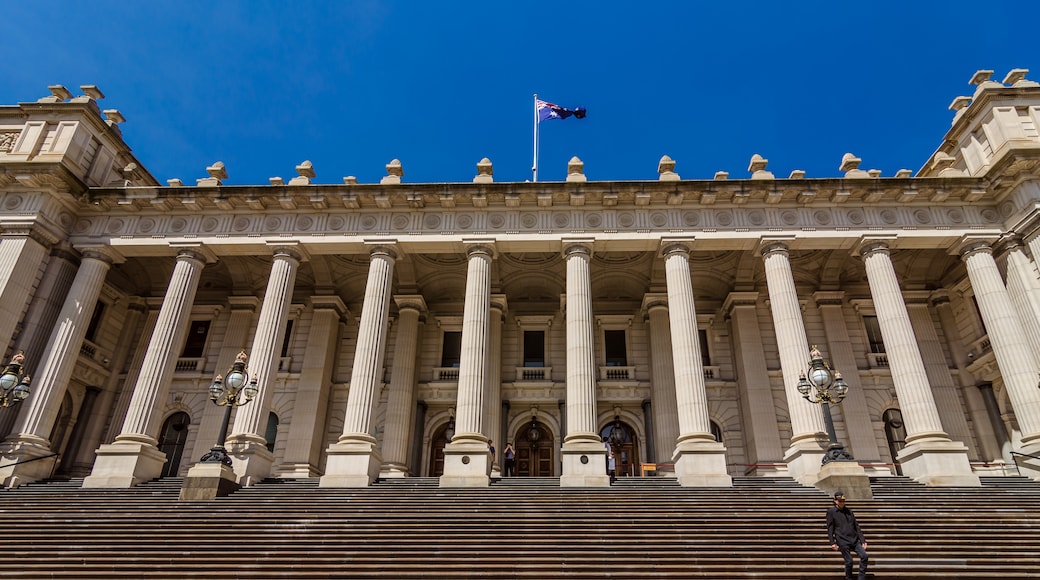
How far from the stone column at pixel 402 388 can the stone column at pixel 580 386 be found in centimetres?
762

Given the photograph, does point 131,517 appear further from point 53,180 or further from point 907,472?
point 907,472

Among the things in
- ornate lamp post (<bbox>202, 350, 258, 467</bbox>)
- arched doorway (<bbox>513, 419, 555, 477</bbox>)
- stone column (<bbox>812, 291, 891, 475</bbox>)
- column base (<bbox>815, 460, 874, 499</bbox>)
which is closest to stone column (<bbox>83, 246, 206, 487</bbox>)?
ornate lamp post (<bbox>202, 350, 258, 467</bbox>)

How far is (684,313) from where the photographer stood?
62.0ft

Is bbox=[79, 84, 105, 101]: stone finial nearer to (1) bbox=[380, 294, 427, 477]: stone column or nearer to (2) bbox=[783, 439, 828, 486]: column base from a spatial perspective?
(1) bbox=[380, 294, 427, 477]: stone column

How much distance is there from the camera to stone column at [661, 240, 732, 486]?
16216 millimetres

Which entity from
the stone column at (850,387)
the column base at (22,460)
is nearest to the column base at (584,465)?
the stone column at (850,387)

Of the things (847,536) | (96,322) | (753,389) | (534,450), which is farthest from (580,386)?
(96,322)

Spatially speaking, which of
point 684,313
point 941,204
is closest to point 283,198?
point 684,313

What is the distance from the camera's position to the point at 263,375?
18.4 meters

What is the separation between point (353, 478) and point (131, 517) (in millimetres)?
5454

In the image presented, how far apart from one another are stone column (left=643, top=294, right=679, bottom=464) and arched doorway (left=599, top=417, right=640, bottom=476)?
1030 millimetres

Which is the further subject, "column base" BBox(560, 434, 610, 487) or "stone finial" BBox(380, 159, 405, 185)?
"stone finial" BBox(380, 159, 405, 185)

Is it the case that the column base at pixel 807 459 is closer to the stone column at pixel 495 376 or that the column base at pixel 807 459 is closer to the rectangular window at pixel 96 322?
the stone column at pixel 495 376

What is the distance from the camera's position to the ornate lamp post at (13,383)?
598 inches
